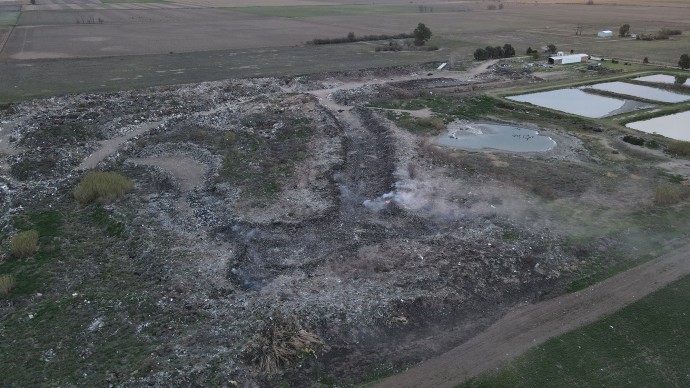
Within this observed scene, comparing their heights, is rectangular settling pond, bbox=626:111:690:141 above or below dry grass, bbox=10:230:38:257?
above

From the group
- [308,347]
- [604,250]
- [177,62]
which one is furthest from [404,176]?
[177,62]

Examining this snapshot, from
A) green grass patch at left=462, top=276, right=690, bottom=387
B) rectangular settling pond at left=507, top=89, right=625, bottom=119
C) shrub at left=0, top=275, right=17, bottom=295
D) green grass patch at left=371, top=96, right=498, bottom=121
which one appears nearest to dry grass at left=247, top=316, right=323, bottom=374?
green grass patch at left=462, top=276, right=690, bottom=387

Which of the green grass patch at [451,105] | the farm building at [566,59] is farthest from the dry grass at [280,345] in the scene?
the farm building at [566,59]

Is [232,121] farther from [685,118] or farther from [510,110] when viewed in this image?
[685,118]

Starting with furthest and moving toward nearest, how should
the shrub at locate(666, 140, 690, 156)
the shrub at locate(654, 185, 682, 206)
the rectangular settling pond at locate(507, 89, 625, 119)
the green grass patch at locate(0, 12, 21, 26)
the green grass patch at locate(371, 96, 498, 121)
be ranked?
the green grass patch at locate(0, 12, 21, 26) < the rectangular settling pond at locate(507, 89, 625, 119) < the green grass patch at locate(371, 96, 498, 121) < the shrub at locate(666, 140, 690, 156) < the shrub at locate(654, 185, 682, 206)

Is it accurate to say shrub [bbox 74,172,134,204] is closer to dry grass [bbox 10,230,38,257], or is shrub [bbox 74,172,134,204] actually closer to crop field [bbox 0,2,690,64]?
dry grass [bbox 10,230,38,257]

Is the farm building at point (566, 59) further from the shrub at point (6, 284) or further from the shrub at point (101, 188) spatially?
the shrub at point (6, 284)
